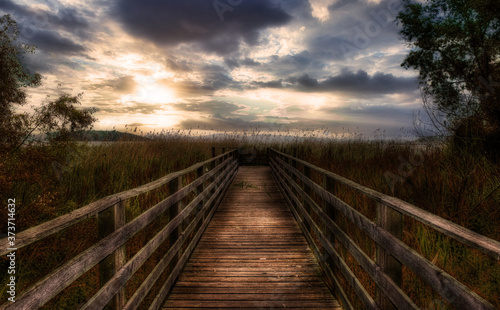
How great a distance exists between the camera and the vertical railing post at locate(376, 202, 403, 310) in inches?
80.2

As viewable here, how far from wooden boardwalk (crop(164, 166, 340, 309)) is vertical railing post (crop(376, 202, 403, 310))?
1137 millimetres

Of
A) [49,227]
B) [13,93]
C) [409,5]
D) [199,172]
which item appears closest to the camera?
[49,227]

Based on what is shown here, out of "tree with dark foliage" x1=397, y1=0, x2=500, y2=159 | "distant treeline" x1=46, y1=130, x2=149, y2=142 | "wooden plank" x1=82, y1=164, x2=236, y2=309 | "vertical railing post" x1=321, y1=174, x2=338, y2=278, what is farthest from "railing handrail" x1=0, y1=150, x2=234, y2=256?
"tree with dark foliage" x1=397, y1=0, x2=500, y2=159

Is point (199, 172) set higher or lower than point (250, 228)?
higher

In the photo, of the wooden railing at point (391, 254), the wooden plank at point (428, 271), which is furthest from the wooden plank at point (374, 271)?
the wooden plank at point (428, 271)

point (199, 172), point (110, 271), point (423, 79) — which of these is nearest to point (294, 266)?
point (199, 172)

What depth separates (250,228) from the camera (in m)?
5.84

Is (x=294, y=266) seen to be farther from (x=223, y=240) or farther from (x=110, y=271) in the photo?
(x=110, y=271)

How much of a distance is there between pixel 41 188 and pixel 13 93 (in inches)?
489

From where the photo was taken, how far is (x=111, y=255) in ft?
6.63

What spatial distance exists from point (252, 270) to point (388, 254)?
2362mm

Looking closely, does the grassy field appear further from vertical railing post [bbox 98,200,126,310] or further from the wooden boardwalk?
vertical railing post [bbox 98,200,126,310]

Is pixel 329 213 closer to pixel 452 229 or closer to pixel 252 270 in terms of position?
pixel 252 270

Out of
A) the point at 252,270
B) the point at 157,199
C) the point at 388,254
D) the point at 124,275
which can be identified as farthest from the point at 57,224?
the point at 157,199
